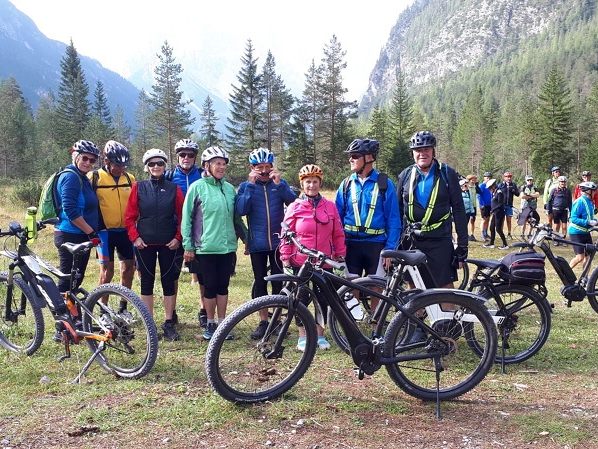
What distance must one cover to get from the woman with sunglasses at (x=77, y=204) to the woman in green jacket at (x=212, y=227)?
1.19 metres

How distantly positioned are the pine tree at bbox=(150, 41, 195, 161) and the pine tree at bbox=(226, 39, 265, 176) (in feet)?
18.5

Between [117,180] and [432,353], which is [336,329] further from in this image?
[117,180]

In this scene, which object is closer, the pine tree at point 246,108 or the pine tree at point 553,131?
the pine tree at point 246,108

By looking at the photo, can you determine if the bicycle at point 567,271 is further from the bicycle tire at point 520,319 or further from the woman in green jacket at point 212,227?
the woman in green jacket at point 212,227

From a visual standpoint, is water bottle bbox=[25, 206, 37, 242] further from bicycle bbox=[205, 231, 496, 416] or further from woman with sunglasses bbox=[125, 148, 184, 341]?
bicycle bbox=[205, 231, 496, 416]

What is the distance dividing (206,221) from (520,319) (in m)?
3.54

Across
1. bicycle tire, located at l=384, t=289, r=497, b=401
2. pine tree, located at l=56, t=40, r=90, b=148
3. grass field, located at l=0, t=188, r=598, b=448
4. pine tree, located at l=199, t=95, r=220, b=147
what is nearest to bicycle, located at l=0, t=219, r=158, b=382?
grass field, located at l=0, t=188, r=598, b=448

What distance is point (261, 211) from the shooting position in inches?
214

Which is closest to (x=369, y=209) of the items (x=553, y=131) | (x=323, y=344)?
(x=323, y=344)

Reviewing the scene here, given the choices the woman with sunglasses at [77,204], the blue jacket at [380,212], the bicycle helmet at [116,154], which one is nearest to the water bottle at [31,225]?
the woman with sunglasses at [77,204]

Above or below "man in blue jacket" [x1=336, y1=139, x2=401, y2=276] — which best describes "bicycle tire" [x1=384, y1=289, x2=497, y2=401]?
below

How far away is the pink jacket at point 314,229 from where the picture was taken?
4.88 meters

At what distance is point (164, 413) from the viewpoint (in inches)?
150

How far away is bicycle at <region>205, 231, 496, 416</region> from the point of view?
385 centimetres
